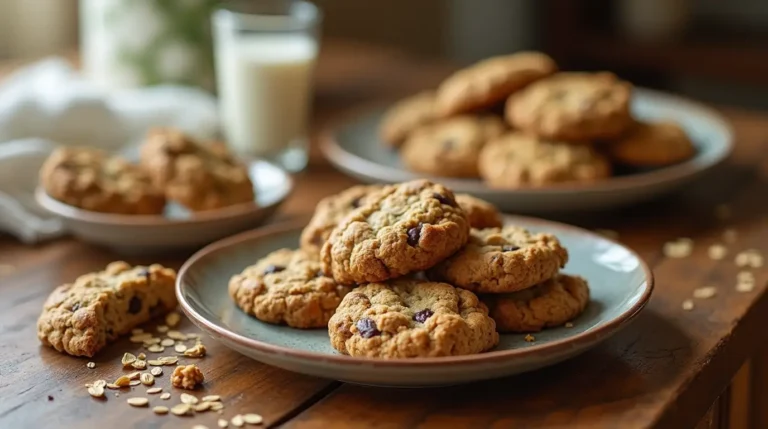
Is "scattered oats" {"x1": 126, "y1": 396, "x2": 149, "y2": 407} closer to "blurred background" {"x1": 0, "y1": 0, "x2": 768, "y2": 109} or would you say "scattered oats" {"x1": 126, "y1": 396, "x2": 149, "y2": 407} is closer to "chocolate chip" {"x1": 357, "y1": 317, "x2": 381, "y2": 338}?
"chocolate chip" {"x1": 357, "y1": 317, "x2": 381, "y2": 338}

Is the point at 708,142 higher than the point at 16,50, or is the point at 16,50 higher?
the point at 708,142

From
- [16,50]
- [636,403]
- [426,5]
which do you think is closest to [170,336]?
[636,403]

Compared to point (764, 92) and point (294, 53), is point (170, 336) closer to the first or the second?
point (294, 53)

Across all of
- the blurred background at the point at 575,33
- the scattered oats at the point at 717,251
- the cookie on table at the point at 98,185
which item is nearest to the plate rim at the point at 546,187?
the scattered oats at the point at 717,251

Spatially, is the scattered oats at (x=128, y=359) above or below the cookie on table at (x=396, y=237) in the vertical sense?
below

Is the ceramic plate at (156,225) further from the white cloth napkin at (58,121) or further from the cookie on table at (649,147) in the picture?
the cookie on table at (649,147)

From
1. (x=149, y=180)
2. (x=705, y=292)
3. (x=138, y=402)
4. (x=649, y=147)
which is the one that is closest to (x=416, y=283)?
(x=138, y=402)
